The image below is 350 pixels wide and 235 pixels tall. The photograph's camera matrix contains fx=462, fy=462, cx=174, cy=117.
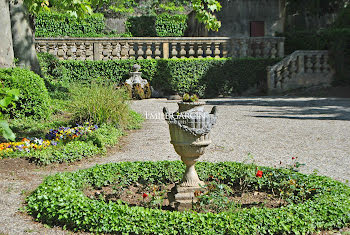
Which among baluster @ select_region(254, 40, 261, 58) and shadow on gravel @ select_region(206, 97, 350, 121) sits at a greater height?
baluster @ select_region(254, 40, 261, 58)

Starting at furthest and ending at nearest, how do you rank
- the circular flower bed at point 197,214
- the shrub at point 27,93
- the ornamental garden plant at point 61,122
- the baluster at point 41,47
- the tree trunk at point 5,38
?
the baluster at point 41,47 < the tree trunk at point 5,38 < the shrub at point 27,93 < the ornamental garden plant at point 61,122 < the circular flower bed at point 197,214

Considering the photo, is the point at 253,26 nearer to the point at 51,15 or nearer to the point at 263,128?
the point at 51,15

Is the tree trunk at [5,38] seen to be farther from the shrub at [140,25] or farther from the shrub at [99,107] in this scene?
the shrub at [140,25]

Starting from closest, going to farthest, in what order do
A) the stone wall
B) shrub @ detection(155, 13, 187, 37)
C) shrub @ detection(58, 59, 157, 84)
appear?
shrub @ detection(58, 59, 157, 84)
shrub @ detection(155, 13, 187, 37)
the stone wall

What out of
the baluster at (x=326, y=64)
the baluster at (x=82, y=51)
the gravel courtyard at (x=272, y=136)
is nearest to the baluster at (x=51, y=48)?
the baluster at (x=82, y=51)

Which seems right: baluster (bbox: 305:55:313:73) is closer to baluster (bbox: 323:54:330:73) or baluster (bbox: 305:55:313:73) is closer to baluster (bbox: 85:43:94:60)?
baluster (bbox: 323:54:330:73)

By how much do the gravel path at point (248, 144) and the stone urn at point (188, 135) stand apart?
3.52ft

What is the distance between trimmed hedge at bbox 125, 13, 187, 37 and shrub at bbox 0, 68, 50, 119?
51.1 ft

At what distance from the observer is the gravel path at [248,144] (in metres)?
6.02

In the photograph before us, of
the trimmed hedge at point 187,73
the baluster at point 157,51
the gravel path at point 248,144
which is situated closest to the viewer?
the gravel path at point 248,144

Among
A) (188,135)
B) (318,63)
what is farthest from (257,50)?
(188,135)

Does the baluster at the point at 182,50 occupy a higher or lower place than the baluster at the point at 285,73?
higher

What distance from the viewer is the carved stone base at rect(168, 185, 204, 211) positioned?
5402 mm

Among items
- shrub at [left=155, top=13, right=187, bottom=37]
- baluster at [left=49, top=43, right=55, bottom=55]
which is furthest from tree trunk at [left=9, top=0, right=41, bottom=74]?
shrub at [left=155, top=13, right=187, bottom=37]
